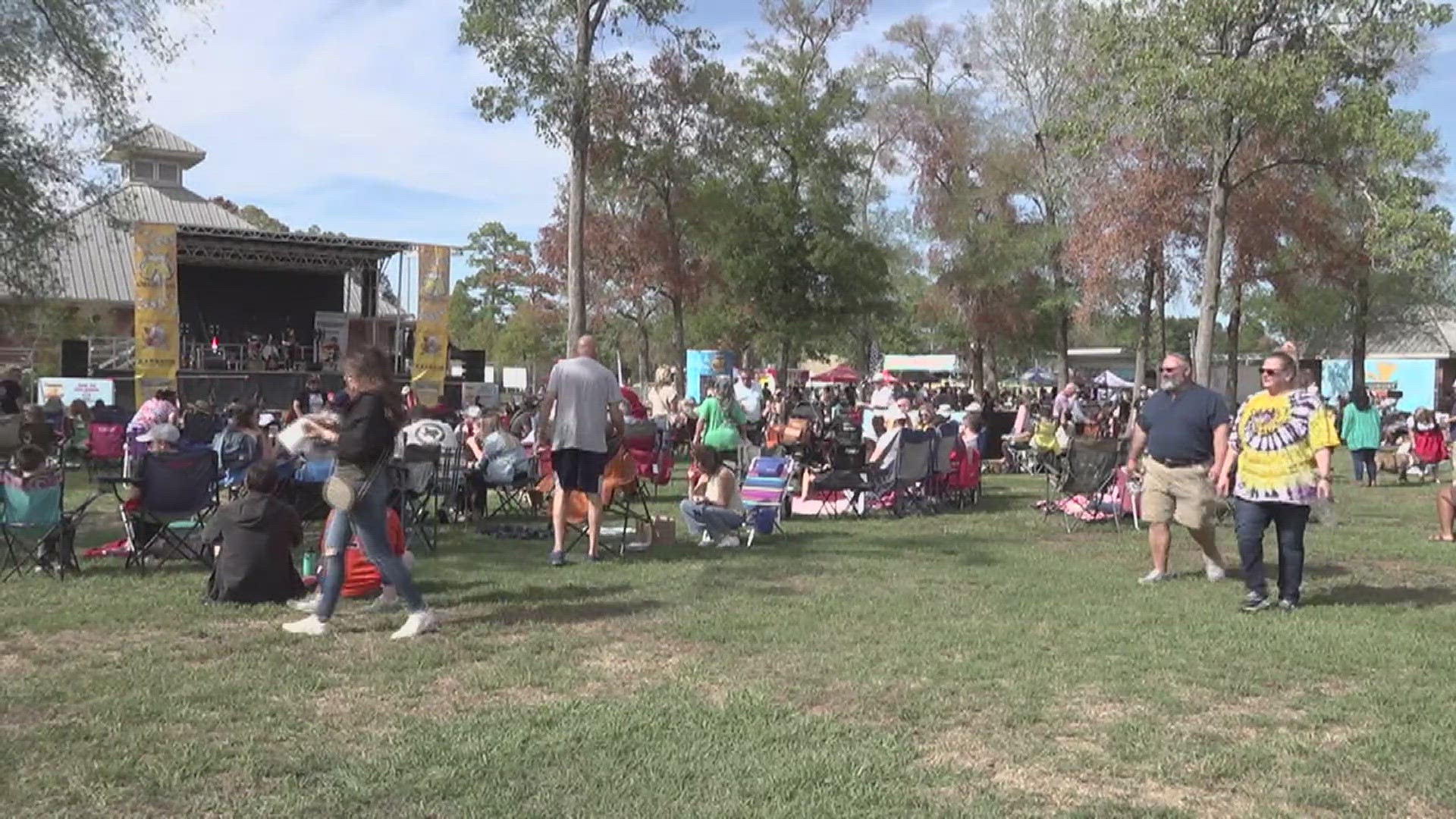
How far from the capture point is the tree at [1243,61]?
12891 mm

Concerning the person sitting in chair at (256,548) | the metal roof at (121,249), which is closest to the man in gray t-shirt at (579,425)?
the person sitting in chair at (256,548)

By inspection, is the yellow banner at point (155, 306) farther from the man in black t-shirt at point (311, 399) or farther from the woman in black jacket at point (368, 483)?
the woman in black jacket at point (368, 483)

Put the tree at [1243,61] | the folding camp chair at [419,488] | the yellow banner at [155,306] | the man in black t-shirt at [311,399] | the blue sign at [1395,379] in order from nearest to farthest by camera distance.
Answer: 1. the folding camp chair at [419,488]
2. the tree at [1243,61]
3. the man in black t-shirt at [311,399]
4. the yellow banner at [155,306]
5. the blue sign at [1395,379]

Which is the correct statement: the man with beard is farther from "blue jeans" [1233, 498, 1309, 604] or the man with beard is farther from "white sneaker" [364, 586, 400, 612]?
"white sneaker" [364, 586, 400, 612]

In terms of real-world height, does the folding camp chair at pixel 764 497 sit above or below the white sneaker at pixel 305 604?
above

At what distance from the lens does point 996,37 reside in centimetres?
3045

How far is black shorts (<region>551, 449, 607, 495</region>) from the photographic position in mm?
7414

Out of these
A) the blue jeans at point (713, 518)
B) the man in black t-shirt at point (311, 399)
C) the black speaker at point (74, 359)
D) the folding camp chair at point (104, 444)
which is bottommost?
the blue jeans at point (713, 518)

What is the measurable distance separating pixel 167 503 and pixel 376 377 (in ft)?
9.37

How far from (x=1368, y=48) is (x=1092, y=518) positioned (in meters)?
7.63

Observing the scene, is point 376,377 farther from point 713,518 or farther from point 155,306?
point 155,306

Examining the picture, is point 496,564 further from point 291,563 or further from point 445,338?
point 445,338

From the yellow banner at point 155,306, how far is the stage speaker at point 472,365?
9010mm

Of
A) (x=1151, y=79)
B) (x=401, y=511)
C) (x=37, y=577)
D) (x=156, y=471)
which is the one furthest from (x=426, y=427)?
(x=1151, y=79)
